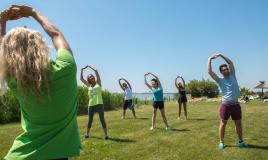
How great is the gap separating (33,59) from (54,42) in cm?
36

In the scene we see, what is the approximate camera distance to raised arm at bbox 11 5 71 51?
9.32 feet

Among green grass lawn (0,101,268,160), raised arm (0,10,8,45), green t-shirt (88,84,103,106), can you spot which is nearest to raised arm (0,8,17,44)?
raised arm (0,10,8,45)

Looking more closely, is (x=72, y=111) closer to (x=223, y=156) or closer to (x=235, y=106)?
(x=223, y=156)

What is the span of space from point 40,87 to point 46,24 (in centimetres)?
58

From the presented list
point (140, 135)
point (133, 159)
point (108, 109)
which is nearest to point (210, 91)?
point (108, 109)

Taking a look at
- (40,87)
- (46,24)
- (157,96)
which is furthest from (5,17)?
(157,96)

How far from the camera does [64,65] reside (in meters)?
2.68

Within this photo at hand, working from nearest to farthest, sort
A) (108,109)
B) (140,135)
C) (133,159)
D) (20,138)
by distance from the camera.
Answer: (20,138) < (133,159) < (140,135) < (108,109)

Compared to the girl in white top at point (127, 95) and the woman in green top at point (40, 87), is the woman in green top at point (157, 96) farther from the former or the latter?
the woman in green top at point (40, 87)

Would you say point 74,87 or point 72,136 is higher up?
Answer: point 74,87

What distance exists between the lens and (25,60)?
250 centimetres

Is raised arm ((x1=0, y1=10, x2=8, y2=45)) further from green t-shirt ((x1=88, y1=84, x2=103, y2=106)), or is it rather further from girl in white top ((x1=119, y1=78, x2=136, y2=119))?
girl in white top ((x1=119, y1=78, x2=136, y2=119))

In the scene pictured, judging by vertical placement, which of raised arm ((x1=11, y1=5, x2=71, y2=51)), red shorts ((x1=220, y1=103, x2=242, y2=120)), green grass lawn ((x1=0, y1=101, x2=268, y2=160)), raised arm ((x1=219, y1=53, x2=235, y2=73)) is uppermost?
raised arm ((x1=219, y1=53, x2=235, y2=73))

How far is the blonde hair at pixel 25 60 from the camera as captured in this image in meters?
2.50
